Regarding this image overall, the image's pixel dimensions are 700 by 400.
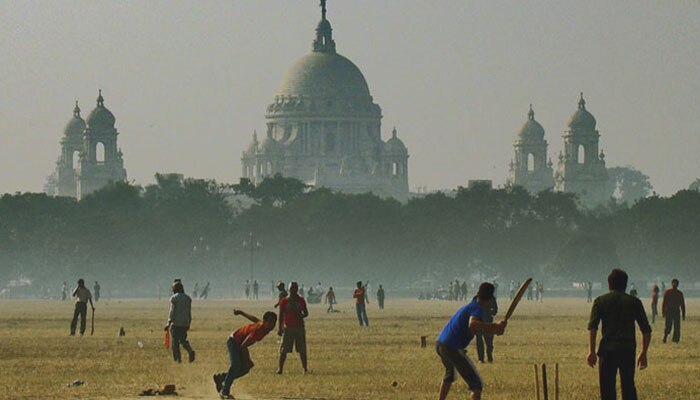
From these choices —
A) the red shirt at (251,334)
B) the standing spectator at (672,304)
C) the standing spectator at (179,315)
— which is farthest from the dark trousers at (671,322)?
the red shirt at (251,334)

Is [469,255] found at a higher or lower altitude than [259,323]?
higher

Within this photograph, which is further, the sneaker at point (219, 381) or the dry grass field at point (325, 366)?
the dry grass field at point (325, 366)

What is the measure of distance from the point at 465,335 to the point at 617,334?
1.79 metres

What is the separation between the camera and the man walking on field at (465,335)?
90.6 feet

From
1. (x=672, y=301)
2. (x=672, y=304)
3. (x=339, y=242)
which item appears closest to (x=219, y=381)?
(x=672, y=301)

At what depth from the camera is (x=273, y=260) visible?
18262cm

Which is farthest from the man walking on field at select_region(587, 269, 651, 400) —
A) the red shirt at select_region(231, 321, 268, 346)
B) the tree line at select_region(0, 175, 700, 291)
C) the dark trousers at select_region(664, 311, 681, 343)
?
the tree line at select_region(0, 175, 700, 291)

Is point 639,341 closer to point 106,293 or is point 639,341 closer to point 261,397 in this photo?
point 261,397

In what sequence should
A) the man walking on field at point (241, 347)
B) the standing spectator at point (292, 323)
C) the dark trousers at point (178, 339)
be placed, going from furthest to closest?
the dark trousers at point (178, 339) < the standing spectator at point (292, 323) < the man walking on field at point (241, 347)

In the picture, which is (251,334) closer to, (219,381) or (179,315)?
(219,381)

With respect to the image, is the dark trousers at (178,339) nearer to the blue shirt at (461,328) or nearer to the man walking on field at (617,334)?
the blue shirt at (461,328)

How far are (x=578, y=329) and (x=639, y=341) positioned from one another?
12.5m

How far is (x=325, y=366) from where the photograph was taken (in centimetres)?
4250

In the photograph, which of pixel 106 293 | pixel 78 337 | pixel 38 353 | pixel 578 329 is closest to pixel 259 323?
pixel 38 353
